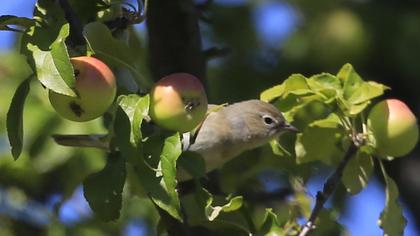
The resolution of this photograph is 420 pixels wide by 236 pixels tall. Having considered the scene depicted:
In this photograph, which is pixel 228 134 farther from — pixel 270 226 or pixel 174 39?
pixel 270 226

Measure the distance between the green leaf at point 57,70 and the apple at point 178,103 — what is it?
0.24 metres

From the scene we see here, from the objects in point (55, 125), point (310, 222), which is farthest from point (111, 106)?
point (55, 125)

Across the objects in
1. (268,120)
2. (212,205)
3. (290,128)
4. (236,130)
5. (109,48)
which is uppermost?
(109,48)

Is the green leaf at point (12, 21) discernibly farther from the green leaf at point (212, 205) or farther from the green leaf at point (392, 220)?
the green leaf at point (392, 220)

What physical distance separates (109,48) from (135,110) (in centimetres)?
19

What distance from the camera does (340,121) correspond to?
2.67 meters

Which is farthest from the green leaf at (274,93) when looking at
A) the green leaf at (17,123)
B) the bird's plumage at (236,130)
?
the green leaf at (17,123)

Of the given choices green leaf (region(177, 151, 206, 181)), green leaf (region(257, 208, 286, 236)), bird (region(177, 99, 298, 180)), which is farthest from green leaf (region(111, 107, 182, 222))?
bird (region(177, 99, 298, 180))

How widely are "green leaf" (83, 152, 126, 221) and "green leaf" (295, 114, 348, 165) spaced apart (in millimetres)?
680

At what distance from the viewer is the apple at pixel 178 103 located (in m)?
2.16

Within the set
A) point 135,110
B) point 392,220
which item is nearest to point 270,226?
point 392,220

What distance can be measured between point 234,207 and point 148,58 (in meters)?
0.88

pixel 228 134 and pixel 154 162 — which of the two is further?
pixel 228 134

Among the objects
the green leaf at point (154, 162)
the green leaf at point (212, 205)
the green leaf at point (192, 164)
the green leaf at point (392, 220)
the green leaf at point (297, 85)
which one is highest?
the green leaf at point (154, 162)
